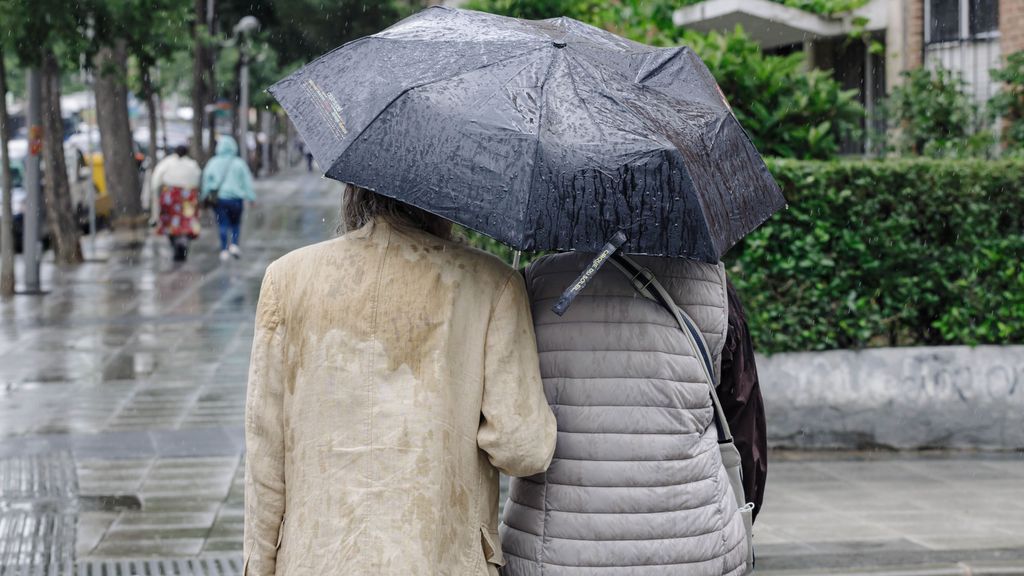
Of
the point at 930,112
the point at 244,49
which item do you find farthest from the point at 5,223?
the point at 244,49

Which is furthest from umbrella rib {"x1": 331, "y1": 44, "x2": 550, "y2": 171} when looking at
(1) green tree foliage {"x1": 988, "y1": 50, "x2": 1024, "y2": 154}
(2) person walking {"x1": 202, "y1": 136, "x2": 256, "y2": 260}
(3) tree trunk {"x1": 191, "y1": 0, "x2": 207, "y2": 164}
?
(3) tree trunk {"x1": 191, "y1": 0, "x2": 207, "y2": 164}

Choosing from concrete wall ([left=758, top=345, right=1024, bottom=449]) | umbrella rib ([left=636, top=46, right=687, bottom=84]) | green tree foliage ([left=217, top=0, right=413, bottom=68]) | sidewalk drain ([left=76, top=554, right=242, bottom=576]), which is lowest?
sidewalk drain ([left=76, top=554, right=242, bottom=576])

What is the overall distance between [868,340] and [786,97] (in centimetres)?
177

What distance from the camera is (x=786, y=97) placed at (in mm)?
8703

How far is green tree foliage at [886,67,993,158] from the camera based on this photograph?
11.5 metres

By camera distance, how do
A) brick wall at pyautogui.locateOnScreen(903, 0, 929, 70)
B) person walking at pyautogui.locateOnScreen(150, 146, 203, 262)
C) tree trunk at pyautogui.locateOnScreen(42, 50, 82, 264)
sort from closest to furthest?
brick wall at pyautogui.locateOnScreen(903, 0, 929, 70) → tree trunk at pyautogui.locateOnScreen(42, 50, 82, 264) → person walking at pyautogui.locateOnScreen(150, 146, 203, 262)

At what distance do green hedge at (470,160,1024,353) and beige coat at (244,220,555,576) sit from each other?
5.15 meters

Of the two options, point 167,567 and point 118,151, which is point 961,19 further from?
point 118,151

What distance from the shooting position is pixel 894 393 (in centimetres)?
791

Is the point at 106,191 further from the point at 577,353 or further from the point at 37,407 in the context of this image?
the point at 577,353

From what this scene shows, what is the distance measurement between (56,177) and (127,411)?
10.5m

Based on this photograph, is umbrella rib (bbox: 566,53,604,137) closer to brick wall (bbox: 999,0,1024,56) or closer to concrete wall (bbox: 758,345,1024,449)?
concrete wall (bbox: 758,345,1024,449)

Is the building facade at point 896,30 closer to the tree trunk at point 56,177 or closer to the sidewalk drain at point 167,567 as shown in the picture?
the sidewalk drain at point 167,567

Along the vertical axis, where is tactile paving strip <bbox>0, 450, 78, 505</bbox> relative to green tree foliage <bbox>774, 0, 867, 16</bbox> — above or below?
below
